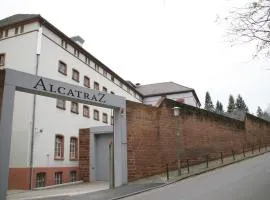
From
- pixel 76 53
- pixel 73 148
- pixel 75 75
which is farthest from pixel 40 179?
pixel 76 53

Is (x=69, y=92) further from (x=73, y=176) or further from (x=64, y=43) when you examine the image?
(x=64, y=43)

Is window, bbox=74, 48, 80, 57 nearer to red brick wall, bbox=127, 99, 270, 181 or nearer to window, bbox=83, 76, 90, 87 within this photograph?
window, bbox=83, 76, 90, 87

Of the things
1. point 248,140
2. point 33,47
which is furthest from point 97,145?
point 248,140

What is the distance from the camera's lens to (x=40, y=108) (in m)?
25.3

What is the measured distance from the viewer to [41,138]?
2473cm

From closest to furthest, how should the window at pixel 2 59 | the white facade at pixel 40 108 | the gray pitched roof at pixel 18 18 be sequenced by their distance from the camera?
the white facade at pixel 40 108 → the gray pitched roof at pixel 18 18 → the window at pixel 2 59

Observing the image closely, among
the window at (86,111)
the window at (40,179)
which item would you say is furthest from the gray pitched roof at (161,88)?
the window at (40,179)

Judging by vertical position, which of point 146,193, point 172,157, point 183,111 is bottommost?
point 146,193

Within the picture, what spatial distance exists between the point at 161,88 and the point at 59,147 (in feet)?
131

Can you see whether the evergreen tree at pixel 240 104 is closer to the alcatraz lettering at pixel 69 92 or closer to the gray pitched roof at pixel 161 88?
the gray pitched roof at pixel 161 88

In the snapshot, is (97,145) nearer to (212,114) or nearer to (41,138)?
(41,138)

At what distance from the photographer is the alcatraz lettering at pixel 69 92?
1483 centimetres

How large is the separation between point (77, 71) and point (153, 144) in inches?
547

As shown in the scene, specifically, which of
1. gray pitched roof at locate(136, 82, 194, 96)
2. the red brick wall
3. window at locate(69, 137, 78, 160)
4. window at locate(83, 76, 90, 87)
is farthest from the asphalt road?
gray pitched roof at locate(136, 82, 194, 96)
